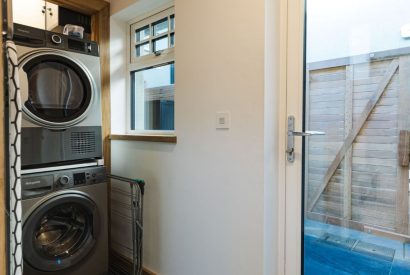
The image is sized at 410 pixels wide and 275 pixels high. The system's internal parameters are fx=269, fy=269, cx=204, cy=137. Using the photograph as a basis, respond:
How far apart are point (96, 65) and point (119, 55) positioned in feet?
1.52

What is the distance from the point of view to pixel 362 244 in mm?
1288

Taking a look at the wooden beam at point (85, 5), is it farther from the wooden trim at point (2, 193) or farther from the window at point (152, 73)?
the wooden trim at point (2, 193)

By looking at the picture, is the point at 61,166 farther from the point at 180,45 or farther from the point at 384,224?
the point at 384,224

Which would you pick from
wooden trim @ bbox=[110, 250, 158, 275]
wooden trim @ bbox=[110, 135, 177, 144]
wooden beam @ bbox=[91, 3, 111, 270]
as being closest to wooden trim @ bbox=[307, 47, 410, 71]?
wooden trim @ bbox=[110, 135, 177, 144]

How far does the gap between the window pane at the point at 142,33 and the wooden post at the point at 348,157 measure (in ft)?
5.45

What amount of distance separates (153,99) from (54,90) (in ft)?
2.45

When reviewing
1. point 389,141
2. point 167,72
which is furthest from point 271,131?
point 167,72

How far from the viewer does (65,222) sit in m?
1.88

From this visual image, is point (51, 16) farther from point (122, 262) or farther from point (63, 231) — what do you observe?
point (122, 262)

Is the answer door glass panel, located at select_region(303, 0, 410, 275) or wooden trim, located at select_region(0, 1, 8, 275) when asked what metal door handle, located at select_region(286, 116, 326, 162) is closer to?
door glass panel, located at select_region(303, 0, 410, 275)

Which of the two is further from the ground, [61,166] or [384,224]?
[61,166]

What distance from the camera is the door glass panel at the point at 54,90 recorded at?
5.52ft

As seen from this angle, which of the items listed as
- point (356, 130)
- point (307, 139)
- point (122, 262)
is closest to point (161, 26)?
point (307, 139)

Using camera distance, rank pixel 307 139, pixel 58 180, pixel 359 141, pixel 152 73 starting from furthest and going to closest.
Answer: pixel 152 73 → pixel 58 180 → pixel 307 139 → pixel 359 141
